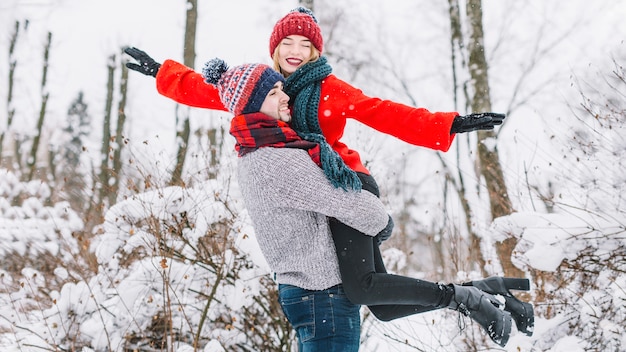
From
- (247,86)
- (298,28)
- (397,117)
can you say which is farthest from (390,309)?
(298,28)

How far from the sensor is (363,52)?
11336 millimetres

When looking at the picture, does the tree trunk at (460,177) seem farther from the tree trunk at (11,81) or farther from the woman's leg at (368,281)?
the tree trunk at (11,81)

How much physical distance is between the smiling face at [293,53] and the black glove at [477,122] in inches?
29.0

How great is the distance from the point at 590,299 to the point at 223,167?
9.51 feet

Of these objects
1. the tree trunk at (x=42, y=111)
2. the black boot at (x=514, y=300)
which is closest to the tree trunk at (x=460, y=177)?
the black boot at (x=514, y=300)

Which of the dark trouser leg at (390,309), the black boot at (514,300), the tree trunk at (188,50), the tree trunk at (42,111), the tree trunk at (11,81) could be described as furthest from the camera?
the tree trunk at (11,81)

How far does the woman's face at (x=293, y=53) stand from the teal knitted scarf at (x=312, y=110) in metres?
0.13

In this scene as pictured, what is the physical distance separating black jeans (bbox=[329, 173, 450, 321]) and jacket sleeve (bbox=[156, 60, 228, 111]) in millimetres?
842

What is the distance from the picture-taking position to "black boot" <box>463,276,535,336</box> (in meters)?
2.04

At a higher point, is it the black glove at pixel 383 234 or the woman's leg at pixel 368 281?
the black glove at pixel 383 234

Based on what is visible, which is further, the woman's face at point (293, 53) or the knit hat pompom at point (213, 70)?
the woman's face at point (293, 53)

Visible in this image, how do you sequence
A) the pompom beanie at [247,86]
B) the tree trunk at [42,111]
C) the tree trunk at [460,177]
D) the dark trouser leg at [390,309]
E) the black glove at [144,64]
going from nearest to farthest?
1. the pompom beanie at [247,86]
2. the dark trouser leg at [390,309]
3. the black glove at [144,64]
4. the tree trunk at [460,177]
5. the tree trunk at [42,111]

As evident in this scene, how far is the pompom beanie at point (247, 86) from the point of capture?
1769 mm

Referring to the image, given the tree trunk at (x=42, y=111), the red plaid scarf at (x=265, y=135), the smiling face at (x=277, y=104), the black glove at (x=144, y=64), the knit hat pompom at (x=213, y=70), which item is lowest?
the red plaid scarf at (x=265, y=135)
